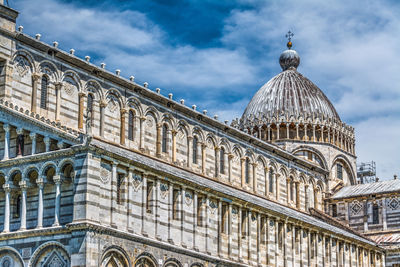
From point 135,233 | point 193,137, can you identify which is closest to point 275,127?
point 193,137

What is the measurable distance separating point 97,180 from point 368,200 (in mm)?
35334

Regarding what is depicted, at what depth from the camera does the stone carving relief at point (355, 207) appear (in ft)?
214

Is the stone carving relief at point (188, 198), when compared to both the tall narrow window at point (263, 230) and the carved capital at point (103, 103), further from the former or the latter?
the carved capital at point (103, 103)

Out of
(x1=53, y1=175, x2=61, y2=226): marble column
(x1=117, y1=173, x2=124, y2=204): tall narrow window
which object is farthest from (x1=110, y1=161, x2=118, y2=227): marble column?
(x1=53, y1=175, x2=61, y2=226): marble column

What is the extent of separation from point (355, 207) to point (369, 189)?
1.84 metres

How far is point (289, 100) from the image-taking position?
70.6 meters

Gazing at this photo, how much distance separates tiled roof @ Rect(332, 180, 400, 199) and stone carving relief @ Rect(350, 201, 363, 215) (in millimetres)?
721

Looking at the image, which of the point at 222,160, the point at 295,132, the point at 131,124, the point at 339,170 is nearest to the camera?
the point at 131,124

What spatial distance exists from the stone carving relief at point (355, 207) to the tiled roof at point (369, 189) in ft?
2.36

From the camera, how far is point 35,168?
116ft

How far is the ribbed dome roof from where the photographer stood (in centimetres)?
7000

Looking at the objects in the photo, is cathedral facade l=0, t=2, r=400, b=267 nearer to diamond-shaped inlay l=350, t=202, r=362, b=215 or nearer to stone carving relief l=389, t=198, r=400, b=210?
diamond-shaped inlay l=350, t=202, r=362, b=215

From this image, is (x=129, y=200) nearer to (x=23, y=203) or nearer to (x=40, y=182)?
(x=40, y=182)

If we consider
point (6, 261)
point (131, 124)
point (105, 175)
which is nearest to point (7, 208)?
point (6, 261)
